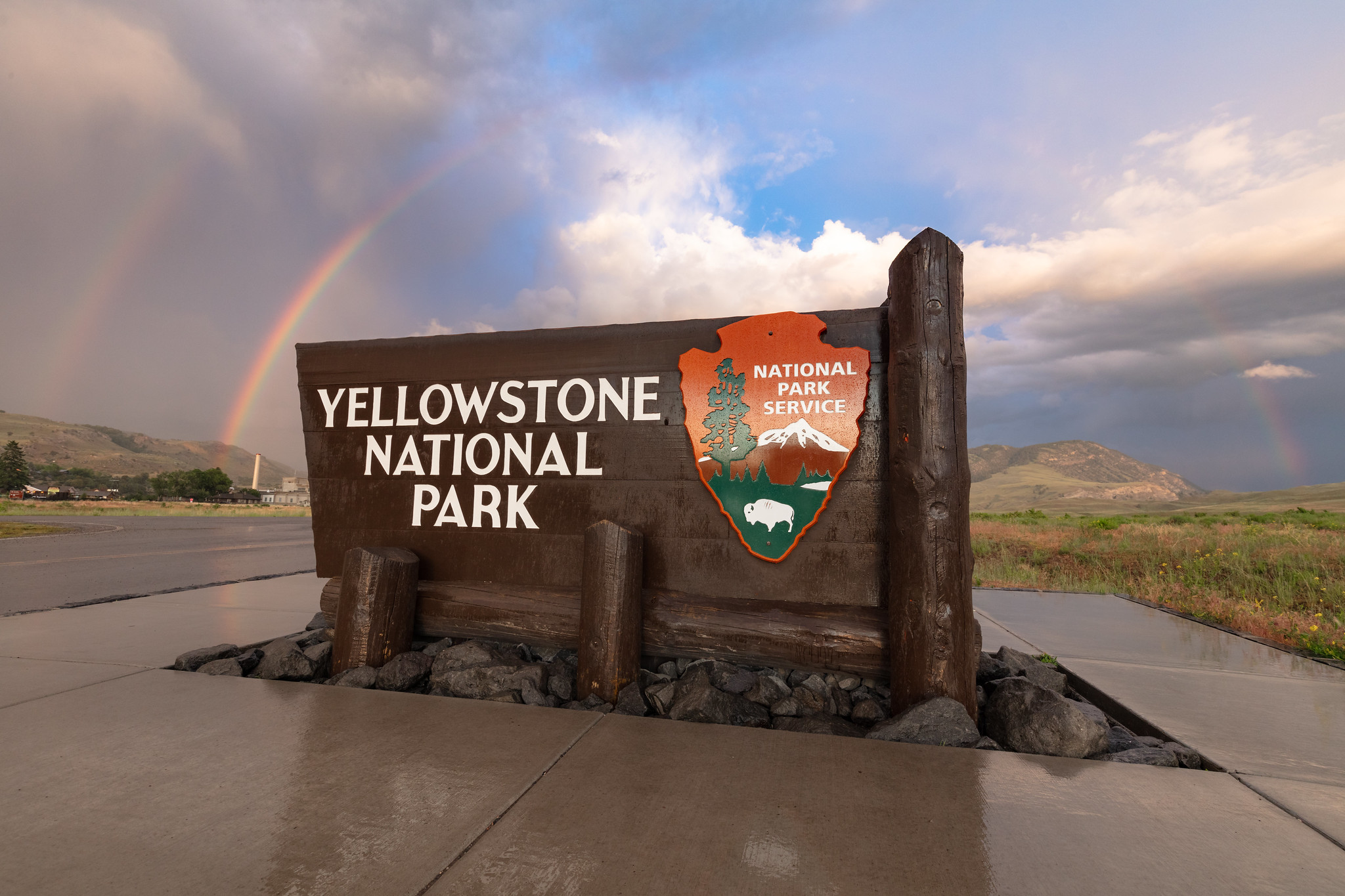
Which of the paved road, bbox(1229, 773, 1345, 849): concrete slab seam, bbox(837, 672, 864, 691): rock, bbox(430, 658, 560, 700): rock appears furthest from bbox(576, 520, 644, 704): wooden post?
the paved road

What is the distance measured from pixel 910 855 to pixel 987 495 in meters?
186

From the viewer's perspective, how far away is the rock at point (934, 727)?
250 centimetres

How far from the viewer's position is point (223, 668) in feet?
10.7

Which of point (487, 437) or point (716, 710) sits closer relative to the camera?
point (716, 710)

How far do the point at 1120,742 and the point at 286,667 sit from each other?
4.02 metres

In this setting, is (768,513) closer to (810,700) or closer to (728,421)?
(728,421)

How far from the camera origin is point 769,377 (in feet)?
10.5

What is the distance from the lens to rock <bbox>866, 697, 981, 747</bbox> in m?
2.50

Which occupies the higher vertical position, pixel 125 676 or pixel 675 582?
pixel 675 582

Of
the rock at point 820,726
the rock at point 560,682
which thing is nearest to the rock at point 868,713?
the rock at point 820,726

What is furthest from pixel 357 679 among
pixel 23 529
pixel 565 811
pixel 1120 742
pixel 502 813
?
pixel 23 529

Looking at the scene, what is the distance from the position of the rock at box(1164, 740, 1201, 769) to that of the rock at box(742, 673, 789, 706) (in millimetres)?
1525

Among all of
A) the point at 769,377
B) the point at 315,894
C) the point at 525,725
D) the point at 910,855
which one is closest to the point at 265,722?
the point at 525,725

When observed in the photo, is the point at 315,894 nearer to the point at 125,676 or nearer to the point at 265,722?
the point at 265,722
